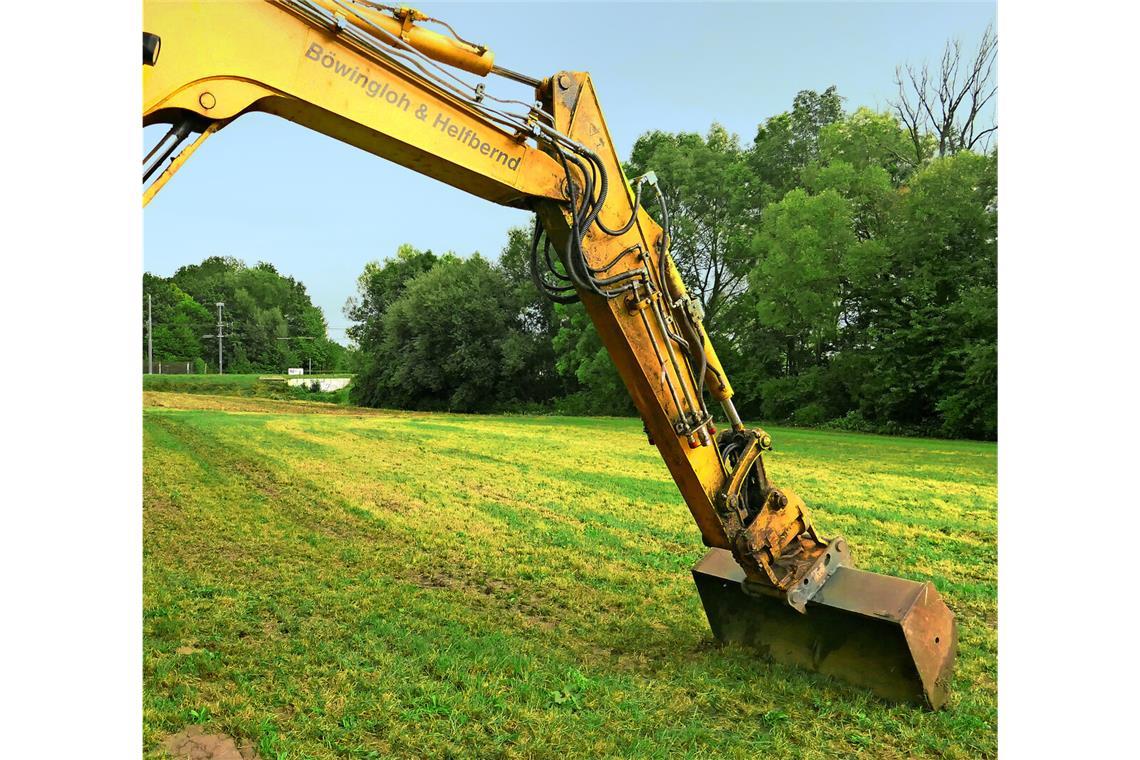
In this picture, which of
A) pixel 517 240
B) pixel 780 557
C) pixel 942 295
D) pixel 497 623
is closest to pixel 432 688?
pixel 497 623

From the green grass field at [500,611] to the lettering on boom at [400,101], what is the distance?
92.8 inches

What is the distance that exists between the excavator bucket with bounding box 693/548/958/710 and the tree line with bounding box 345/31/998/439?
712 centimetres

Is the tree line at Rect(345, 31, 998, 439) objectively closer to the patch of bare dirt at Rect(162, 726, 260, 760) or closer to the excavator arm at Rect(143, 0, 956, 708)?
the excavator arm at Rect(143, 0, 956, 708)

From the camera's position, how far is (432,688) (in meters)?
3.47

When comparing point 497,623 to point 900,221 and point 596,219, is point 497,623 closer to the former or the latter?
point 596,219

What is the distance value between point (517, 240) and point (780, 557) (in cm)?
2132

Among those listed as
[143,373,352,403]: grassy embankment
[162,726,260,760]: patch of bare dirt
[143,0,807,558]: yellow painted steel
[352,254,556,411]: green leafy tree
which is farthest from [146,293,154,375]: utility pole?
[143,0,807,558]: yellow painted steel

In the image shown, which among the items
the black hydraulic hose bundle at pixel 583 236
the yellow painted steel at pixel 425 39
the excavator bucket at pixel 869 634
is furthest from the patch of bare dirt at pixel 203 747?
the yellow painted steel at pixel 425 39

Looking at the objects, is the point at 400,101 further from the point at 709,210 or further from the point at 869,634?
the point at 709,210

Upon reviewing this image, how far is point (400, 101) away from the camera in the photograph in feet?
9.20

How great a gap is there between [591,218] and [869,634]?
2264 mm

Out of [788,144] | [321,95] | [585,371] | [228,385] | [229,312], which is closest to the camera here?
[321,95]

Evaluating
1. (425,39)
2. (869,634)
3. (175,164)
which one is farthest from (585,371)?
(175,164)

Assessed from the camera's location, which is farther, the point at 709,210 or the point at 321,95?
the point at 709,210
